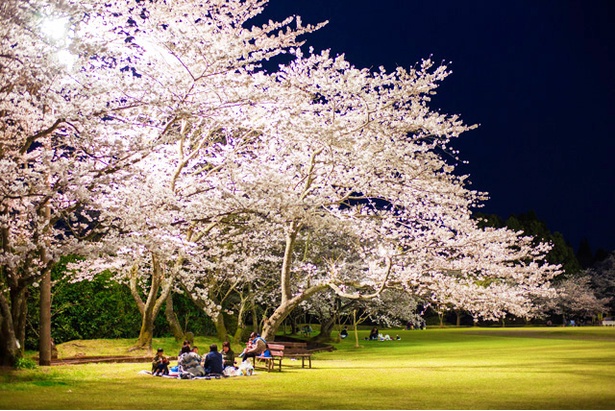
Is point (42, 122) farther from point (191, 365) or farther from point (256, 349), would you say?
point (256, 349)

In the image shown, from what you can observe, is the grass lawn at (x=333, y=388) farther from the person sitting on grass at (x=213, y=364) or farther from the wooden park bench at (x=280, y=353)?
the person sitting on grass at (x=213, y=364)

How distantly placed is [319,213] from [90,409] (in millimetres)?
10801

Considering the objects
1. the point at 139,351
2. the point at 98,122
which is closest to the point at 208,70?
the point at 98,122

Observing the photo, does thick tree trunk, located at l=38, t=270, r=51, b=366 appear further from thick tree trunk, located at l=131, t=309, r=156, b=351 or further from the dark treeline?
thick tree trunk, located at l=131, t=309, r=156, b=351

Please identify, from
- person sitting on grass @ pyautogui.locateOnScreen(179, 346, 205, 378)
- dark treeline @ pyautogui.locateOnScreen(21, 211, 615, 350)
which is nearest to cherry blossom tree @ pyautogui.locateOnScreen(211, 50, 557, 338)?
dark treeline @ pyautogui.locateOnScreen(21, 211, 615, 350)

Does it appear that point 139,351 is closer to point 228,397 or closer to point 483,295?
point 228,397

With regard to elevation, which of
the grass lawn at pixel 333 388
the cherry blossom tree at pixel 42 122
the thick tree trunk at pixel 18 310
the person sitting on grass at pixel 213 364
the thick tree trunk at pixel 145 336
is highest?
the cherry blossom tree at pixel 42 122

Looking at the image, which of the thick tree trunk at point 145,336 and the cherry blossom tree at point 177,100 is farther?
the thick tree trunk at point 145,336

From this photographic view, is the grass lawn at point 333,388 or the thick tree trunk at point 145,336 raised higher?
the thick tree trunk at point 145,336

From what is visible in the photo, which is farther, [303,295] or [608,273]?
[608,273]

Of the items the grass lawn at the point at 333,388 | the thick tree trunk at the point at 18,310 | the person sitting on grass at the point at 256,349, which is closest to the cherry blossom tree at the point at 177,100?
the thick tree trunk at the point at 18,310

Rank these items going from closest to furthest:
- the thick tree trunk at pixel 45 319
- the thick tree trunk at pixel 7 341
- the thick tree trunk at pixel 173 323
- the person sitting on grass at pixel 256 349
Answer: the thick tree trunk at pixel 7 341
the thick tree trunk at pixel 45 319
the person sitting on grass at pixel 256 349
the thick tree trunk at pixel 173 323

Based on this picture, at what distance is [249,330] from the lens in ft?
109

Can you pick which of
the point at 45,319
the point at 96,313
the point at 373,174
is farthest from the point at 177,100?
the point at 96,313
